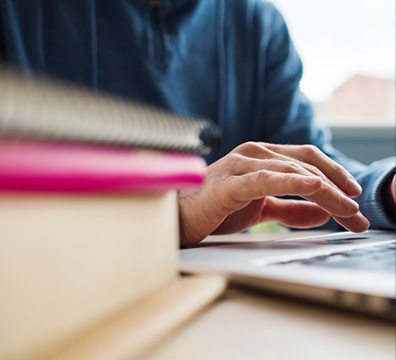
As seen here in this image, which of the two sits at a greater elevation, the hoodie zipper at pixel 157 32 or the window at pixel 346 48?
the hoodie zipper at pixel 157 32

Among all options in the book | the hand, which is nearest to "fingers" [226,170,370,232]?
the hand

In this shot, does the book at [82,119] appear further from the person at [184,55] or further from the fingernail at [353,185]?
the person at [184,55]

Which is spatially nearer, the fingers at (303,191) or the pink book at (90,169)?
the pink book at (90,169)

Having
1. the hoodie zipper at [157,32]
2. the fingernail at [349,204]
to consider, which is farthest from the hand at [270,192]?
the hoodie zipper at [157,32]

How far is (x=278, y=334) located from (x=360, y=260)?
63mm

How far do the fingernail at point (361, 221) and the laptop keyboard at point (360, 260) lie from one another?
0.02m

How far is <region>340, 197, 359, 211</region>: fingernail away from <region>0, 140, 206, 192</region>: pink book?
11 centimetres

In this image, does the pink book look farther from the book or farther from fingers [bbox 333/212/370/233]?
fingers [bbox 333/212/370/233]

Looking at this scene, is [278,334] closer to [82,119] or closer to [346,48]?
[82,119]

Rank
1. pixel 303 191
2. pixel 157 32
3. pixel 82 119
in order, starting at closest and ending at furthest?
pixel 82 119 < pixel 303 191 < pixel 157 32

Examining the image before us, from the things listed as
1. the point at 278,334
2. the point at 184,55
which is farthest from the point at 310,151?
the point at 184,55

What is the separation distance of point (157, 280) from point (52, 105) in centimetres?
9

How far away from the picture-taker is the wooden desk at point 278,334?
12 centimetres

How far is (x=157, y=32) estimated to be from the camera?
0.57 metres
